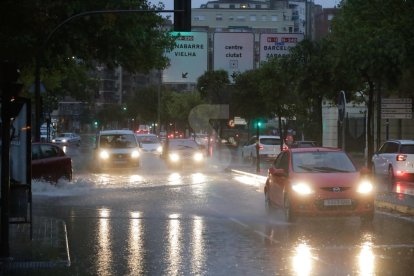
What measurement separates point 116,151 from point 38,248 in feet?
83.5

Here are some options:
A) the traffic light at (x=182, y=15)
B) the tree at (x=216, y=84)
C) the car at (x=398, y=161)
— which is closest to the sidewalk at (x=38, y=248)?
the traffic light at (x=182, y=15)

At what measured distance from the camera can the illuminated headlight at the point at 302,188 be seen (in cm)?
1395

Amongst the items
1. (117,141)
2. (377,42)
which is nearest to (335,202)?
(377,42)

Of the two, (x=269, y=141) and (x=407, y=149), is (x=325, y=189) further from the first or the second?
(x=269, y=141)

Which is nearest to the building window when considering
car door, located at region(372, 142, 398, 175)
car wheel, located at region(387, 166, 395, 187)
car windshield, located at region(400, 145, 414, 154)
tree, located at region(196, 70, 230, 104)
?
tree, located at region(196, 70, 230, 104)

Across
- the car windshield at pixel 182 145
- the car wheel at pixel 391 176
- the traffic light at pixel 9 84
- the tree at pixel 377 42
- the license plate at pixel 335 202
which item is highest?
the tree at pixel 377 42

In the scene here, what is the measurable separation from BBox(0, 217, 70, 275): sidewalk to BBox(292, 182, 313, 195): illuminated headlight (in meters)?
4.44

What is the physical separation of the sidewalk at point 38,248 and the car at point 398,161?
50.2 ft

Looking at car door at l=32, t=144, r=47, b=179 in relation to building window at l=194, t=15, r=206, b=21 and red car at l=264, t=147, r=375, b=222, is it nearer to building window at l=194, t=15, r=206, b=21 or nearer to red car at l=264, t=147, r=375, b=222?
red car at l=264, t=147, r=375, b=222

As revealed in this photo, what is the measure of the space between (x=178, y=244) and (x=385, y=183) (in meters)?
16.2

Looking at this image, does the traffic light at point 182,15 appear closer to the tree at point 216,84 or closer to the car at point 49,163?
the car at point 49,163

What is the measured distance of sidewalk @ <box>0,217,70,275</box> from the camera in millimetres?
9398

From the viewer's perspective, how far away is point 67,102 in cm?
15575

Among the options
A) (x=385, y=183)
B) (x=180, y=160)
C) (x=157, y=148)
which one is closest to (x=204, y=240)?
(x=385, y=183)
